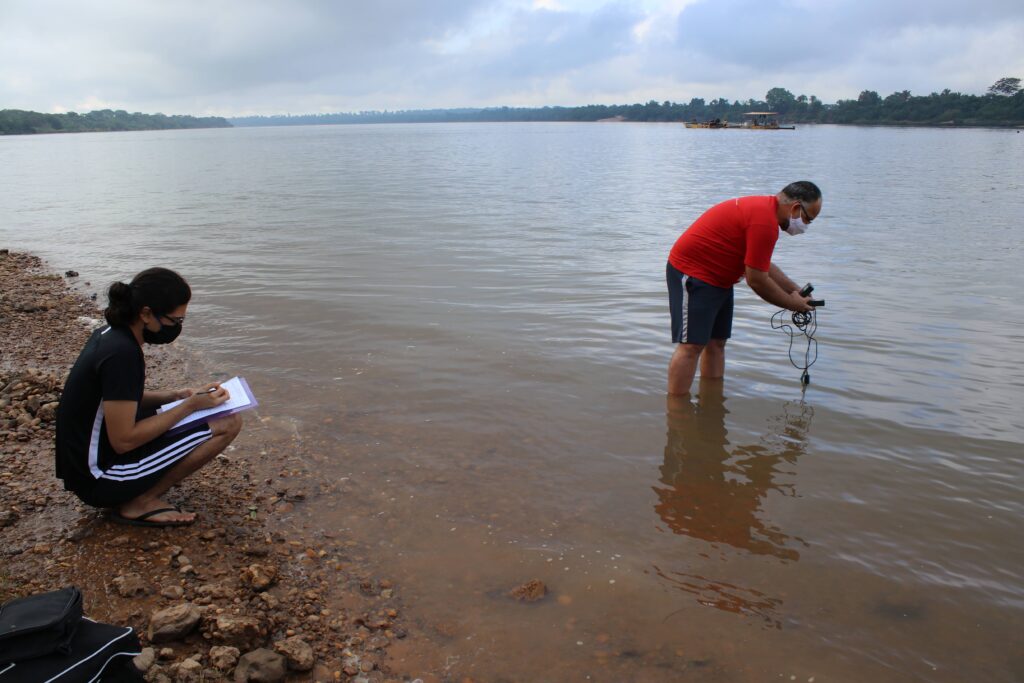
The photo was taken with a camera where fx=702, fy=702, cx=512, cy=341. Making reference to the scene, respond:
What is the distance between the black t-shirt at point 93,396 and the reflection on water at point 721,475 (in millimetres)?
3086

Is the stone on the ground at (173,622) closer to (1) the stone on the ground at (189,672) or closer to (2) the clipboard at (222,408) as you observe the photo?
(1) the stone on the ground at (189,672)

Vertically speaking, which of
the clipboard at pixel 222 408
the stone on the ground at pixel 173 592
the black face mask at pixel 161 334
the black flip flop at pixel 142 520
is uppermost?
the black face mask at pixel 161 334

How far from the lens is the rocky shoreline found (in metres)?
2.93

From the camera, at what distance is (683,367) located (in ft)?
19.2

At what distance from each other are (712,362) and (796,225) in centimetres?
171

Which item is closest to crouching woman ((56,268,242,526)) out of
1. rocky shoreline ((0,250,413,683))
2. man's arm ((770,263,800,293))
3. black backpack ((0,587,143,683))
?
rocky shoreline ((0,250,413,683))

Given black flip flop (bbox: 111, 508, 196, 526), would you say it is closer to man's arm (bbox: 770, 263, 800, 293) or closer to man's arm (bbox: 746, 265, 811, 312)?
man's arm (bbox: 746, 265, 811, 312)

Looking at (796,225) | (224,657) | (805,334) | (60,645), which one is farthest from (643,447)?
(60,645)

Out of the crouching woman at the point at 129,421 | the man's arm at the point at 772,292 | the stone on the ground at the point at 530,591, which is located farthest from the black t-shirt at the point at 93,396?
the man's arm at the point at 772,292

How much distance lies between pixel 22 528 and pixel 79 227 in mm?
15948

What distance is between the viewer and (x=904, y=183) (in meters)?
25.3

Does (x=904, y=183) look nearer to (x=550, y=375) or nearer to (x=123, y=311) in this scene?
(x=550, y=375)

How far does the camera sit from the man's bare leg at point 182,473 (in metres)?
3.70

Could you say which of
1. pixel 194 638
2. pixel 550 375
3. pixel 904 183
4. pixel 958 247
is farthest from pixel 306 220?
pixel 904 183
